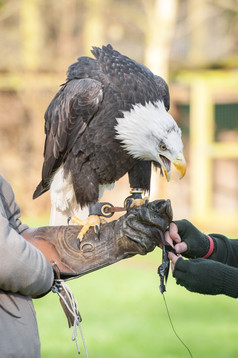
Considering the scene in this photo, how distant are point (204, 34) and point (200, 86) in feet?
16.0

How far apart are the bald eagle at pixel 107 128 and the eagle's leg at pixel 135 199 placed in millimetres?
171

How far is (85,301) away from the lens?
24.9 ft

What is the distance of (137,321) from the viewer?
21.9ft

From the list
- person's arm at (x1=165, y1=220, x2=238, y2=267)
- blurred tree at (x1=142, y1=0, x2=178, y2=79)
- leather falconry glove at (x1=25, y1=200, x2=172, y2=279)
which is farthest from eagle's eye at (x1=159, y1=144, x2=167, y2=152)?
blurred tree at (x1=142, y1=0, x2=178, y2=79)

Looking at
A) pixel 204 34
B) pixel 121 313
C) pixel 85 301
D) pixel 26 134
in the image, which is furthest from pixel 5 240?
pixel 204 34

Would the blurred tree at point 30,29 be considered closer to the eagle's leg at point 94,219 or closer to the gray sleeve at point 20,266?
the eagle's leg at point 94,219

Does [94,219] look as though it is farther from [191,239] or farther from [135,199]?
[191,239]

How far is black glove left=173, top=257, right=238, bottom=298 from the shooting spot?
2.50 metres

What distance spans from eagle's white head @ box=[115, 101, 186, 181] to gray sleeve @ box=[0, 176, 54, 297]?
1465 millimetres

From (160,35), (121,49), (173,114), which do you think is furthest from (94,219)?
(121,49)

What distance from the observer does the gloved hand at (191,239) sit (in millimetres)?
2777

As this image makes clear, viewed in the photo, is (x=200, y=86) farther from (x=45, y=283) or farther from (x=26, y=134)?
(x=45, y=283)

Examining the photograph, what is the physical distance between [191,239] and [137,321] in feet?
13.2

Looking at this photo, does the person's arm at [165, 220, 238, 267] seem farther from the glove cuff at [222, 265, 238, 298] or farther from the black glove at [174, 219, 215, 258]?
the glove cuff at [222, 265, 238, 298]
